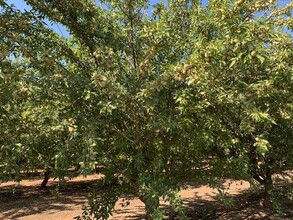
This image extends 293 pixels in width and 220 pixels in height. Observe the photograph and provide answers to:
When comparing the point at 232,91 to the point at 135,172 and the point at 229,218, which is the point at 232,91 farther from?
the point at 229,218

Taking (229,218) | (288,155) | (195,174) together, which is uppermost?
(288,155)

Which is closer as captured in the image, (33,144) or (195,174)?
(33,144)

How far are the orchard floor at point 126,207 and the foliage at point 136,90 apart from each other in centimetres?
→ 235

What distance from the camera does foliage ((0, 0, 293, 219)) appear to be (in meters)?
3.16

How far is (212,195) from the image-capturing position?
10867 millimetres

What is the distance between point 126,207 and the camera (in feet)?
31.2

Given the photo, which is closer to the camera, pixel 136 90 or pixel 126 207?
pixel 136 90

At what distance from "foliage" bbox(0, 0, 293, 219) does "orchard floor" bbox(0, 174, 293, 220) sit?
2.35 metres

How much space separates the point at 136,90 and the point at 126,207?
6621 millimetres

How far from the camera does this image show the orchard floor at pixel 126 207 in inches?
314

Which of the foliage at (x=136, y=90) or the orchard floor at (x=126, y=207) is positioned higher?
the foliage at (x=136, y=90)

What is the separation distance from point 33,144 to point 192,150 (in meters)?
1.95

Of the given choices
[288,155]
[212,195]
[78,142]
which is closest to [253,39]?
[78,142]

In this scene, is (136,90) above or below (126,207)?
above
